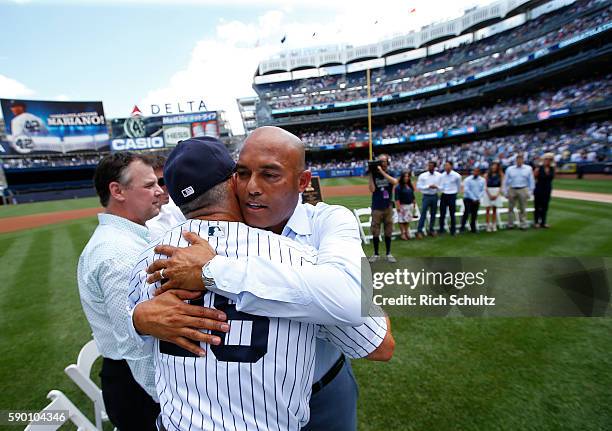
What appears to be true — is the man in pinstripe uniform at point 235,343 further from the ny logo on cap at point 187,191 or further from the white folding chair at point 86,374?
the white folding chair at point 86,374

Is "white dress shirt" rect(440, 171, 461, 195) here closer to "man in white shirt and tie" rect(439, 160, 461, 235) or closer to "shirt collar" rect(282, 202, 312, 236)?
"man in white shirt and tie" rect(439, 160, 461, 235)

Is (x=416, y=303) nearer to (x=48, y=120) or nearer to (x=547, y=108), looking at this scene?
(x=547, y=108)

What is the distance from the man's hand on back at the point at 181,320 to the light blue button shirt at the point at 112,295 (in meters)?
0.77

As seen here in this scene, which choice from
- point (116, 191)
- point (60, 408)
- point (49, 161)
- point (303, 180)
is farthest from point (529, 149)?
point (49, 161)

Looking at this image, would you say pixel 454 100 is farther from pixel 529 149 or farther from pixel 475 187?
pixel 475 187

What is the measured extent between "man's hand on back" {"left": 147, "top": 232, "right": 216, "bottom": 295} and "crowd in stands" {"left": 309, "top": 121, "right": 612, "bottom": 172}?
3089 cm

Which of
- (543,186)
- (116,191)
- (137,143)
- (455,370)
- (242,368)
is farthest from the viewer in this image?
(137,143)

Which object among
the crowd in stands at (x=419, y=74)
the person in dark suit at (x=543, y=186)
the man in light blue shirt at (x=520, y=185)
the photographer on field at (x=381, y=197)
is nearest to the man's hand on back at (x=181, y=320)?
the photographer on field at (x=381, y=197)

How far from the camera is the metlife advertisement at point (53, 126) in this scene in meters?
42.9

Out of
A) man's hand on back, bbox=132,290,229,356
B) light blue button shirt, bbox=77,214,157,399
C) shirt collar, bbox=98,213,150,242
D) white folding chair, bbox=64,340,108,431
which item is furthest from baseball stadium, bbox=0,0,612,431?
shirt collar, bbox=98,213,150,242

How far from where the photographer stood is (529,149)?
31.6 meters

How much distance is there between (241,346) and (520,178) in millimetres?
10968

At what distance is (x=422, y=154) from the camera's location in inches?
1775

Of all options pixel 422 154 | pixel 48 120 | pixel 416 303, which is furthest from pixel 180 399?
pixel 48 120
